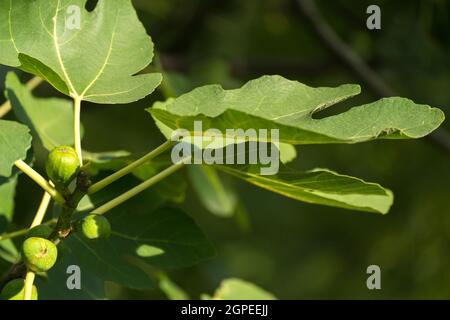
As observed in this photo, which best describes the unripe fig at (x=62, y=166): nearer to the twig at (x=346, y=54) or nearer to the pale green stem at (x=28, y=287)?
the pale green stem at (x=28, y=287)

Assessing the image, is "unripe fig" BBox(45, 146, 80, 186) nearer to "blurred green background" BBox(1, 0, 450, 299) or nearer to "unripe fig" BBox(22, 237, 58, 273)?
"unripe fig" BBox(22, 237, 58, 273)

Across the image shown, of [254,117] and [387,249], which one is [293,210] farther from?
[254,117]

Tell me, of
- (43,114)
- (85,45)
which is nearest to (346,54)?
(43,114)
